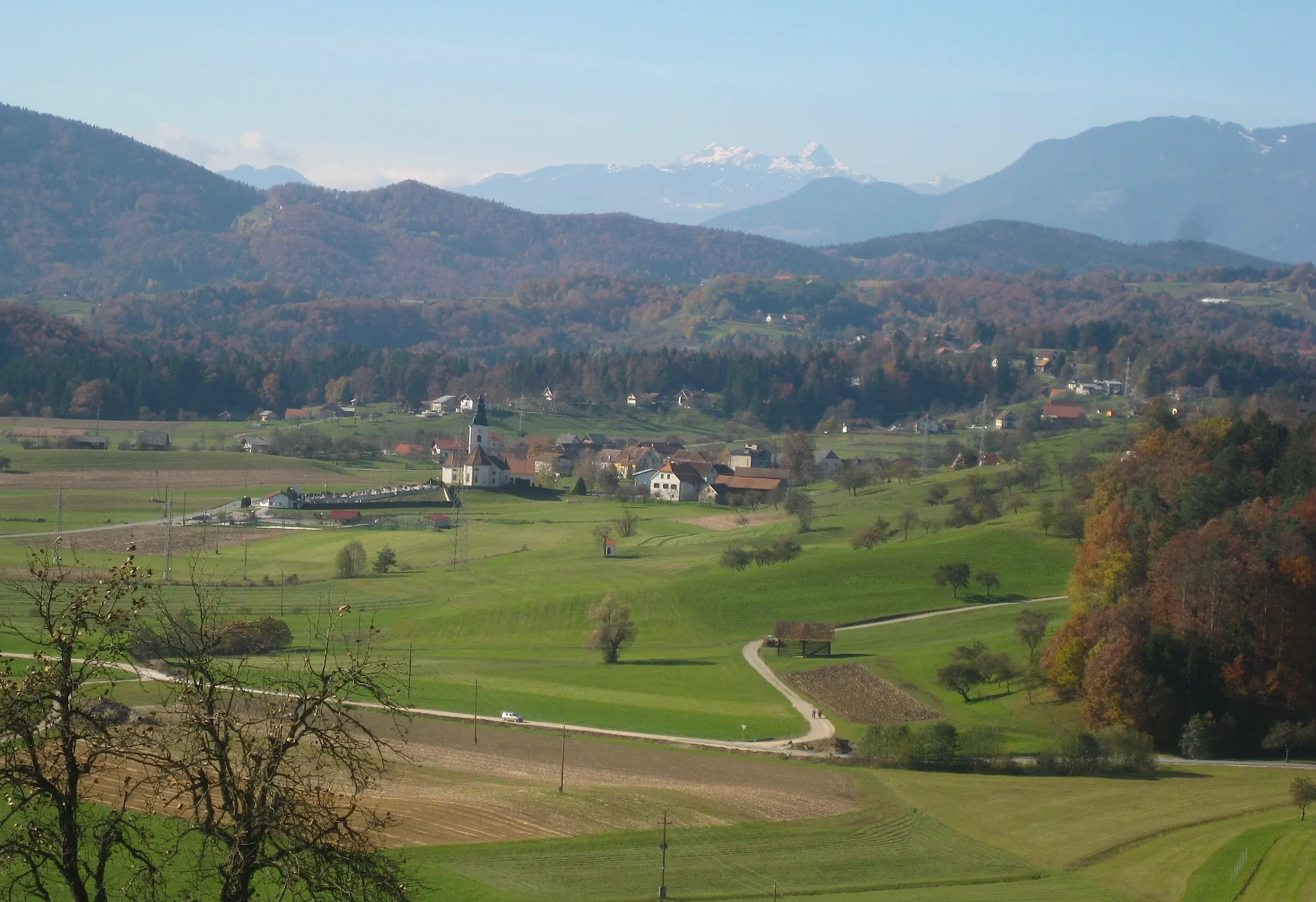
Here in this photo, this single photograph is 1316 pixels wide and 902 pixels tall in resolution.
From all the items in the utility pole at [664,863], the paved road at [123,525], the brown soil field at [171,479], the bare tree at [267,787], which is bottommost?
the utility pole at [664,863]

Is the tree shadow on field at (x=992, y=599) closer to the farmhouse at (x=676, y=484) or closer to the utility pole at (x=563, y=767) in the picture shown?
the utility pole at (x=563, y=767)

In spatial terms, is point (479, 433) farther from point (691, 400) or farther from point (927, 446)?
point (691, 400)

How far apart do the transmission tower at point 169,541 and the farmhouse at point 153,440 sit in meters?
14.8

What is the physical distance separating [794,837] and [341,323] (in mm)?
178896

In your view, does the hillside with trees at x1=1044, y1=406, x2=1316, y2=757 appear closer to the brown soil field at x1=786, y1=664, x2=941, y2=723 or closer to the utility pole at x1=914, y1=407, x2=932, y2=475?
the brown soil field at x1=786, y1=664, x2=941, y2=723

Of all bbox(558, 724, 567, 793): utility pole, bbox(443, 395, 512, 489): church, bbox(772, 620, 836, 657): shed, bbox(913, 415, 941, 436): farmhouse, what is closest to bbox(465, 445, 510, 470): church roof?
bbox(443, 395, 512, 489): church

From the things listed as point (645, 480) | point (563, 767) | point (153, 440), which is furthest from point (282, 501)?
point (563, 767)

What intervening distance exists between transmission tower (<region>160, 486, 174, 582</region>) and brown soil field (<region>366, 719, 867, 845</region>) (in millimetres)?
17956

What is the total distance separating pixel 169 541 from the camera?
1934 inches

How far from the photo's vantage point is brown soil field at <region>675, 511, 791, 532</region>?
2594 inches

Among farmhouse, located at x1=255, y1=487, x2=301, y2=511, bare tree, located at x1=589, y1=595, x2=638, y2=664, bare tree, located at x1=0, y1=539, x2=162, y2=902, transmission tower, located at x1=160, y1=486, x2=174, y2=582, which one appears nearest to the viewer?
bare tree, located at x1=0, y1=539, x2=162, y2=902

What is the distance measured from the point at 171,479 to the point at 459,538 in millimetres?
23002

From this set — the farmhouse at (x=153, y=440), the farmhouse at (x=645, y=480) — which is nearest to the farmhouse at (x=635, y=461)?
the farmhouse at (x=645, y=480)

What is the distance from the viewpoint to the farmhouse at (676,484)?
263ft
